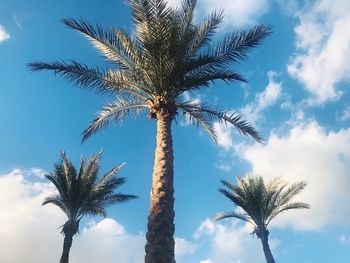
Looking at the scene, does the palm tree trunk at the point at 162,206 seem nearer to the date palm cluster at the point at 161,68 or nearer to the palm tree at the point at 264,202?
the date palm cluster at the point at 161,68

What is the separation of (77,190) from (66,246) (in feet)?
10.00

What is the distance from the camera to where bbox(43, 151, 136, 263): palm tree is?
2059cm

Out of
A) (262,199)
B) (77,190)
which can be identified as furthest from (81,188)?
(262,199)

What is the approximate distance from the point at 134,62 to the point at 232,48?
3.34 meters

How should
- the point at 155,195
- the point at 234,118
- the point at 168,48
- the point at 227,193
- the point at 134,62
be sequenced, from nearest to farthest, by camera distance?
the point at 155,195 < the point at 168,48 < the point at 134,62 < the point at 234,118 < the point at 227,193

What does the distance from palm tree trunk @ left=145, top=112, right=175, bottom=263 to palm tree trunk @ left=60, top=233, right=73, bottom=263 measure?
1212 cm

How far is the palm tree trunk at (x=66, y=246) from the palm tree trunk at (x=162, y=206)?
12.1 meters

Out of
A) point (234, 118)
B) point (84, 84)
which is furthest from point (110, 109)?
point (234, 118)

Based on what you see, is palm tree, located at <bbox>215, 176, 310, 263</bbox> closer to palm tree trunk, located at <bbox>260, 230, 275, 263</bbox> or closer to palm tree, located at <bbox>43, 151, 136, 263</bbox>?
palm tree trunk, located at <bbox>260, 230, 275, 263</bbox>

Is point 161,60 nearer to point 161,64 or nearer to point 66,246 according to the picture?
point 161,64

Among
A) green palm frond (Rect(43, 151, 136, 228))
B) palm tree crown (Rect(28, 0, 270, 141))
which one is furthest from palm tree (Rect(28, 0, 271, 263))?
green palm frond (Rect(43, 151, 136, 228))

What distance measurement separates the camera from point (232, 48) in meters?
12.4

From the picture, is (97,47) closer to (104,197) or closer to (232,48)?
(232,48)

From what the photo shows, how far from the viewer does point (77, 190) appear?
2077 cm
